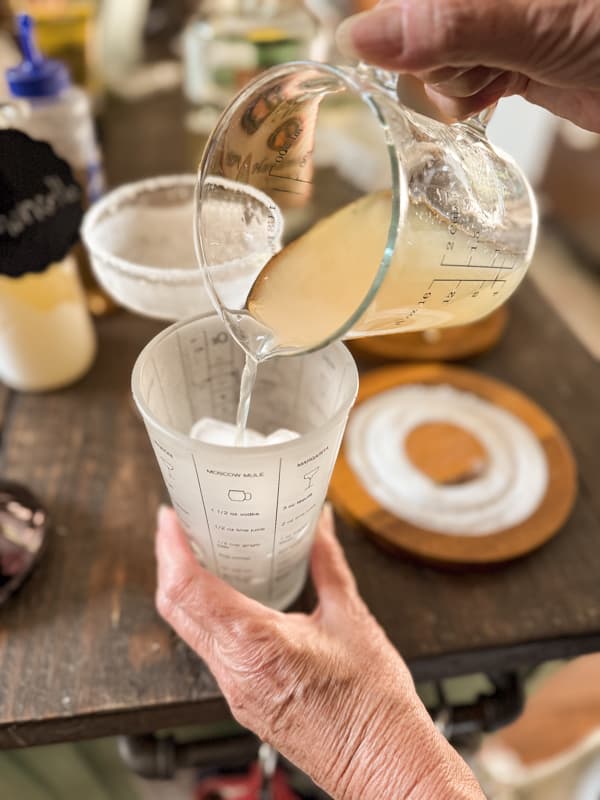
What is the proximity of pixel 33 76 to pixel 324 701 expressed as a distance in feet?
1.97

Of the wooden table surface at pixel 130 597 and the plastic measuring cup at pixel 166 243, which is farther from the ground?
the plastic measuring cup at pixel 166 243

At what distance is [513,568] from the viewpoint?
53 centimetres

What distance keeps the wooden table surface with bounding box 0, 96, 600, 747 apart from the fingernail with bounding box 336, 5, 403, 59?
1.21 feet

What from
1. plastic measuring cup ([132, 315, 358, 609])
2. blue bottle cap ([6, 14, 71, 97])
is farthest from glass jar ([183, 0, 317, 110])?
plastic measuring cup ([132, 315, 358, 609])

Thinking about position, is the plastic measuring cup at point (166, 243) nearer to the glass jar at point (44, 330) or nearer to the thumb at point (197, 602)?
the glass jar at point (44, 330)

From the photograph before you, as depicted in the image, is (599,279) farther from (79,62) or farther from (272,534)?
(272,534)

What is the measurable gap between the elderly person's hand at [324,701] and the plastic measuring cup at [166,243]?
8.8 inches

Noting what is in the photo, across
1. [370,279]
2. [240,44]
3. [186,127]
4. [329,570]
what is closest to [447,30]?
[370,279]

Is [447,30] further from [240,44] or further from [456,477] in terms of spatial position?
[240,44]

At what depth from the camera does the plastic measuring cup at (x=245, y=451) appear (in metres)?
0.35

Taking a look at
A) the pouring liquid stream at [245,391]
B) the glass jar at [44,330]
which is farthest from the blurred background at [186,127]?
the pouring liquid stream at [245,391]

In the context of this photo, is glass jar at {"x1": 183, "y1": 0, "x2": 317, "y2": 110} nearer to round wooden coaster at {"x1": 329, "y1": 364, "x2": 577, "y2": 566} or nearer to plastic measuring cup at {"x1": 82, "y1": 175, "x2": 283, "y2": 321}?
plastic measuring cup at {"x1": 82, "y1": 175, "x2": 283, "y2": 321}

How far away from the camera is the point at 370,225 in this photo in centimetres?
36

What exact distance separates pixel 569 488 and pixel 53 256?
51 cm
